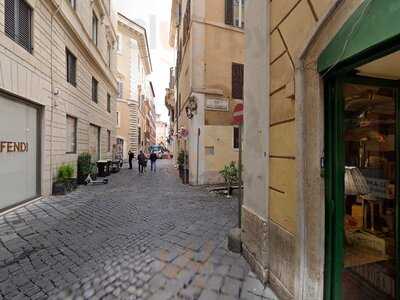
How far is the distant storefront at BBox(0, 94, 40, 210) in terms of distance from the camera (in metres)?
6.39

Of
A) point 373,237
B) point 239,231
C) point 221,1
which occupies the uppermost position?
point 221,1

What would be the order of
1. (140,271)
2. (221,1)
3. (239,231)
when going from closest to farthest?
(140,271)
(239,231)
(221,1)

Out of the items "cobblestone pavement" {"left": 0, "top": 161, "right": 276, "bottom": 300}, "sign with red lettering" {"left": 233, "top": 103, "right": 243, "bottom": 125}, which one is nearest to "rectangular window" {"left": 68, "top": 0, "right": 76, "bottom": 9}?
"cobblestone pavement" {"left": 0, "top": 161, "right": 276, "bottom": 300}

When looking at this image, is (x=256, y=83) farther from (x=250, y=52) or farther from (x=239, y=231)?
(x=239, y=231)

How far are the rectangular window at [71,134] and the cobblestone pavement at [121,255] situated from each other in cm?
408

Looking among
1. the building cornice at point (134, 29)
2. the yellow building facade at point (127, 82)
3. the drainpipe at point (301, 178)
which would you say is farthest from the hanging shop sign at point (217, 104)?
the building cornice at point (134, 29)

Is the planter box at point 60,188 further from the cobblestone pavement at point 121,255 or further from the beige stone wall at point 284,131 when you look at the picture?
the beige stone wall at point 284,131

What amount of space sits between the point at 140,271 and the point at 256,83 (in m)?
3.02

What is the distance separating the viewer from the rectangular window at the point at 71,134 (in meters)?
10.7

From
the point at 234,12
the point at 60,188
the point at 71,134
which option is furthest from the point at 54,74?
the point at 234,12

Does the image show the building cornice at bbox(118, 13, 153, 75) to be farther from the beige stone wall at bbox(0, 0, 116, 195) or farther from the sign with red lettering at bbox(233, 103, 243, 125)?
the sign with red lettering at bbox(233, 103, 243, 125)

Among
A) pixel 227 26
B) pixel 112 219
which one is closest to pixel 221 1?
pixel 227 26

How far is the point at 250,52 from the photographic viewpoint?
3.88 meters

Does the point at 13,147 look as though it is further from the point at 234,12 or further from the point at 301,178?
the point at 234,12
